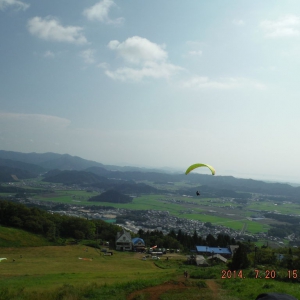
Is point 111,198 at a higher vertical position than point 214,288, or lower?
lower

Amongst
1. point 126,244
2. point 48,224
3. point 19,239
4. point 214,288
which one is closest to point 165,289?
point 214,288

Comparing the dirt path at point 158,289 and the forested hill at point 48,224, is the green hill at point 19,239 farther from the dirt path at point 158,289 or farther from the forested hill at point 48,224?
the dirt path at point 158,289

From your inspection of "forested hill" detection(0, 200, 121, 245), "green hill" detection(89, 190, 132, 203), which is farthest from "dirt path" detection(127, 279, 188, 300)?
"green hill" detection(89, 190, 132, 203)

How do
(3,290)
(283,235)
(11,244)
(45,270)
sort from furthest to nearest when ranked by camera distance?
(283,235)
(11,244)
(45,270)
(3,290)

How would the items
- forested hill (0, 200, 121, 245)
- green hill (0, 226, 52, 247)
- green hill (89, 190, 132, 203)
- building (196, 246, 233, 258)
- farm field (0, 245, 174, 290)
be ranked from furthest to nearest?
1. green hill (89, 190, 132, 203)
2. forested hill (0, 200, 121, 245)
3. building (196, 246, 233, 258)
4. green hill (0, 226, 52, 247)
5. farm field (0, 245, 174, 290)

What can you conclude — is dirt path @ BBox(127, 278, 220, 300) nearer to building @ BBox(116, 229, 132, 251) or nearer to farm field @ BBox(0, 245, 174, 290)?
farm field @ BBox(0, 245, 174, 290)

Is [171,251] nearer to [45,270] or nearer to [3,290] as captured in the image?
[45,270]

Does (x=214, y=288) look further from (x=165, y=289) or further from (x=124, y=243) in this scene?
(x=124, y=243)

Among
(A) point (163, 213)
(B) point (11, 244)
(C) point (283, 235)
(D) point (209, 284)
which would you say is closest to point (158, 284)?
(D) point (209, 284)
